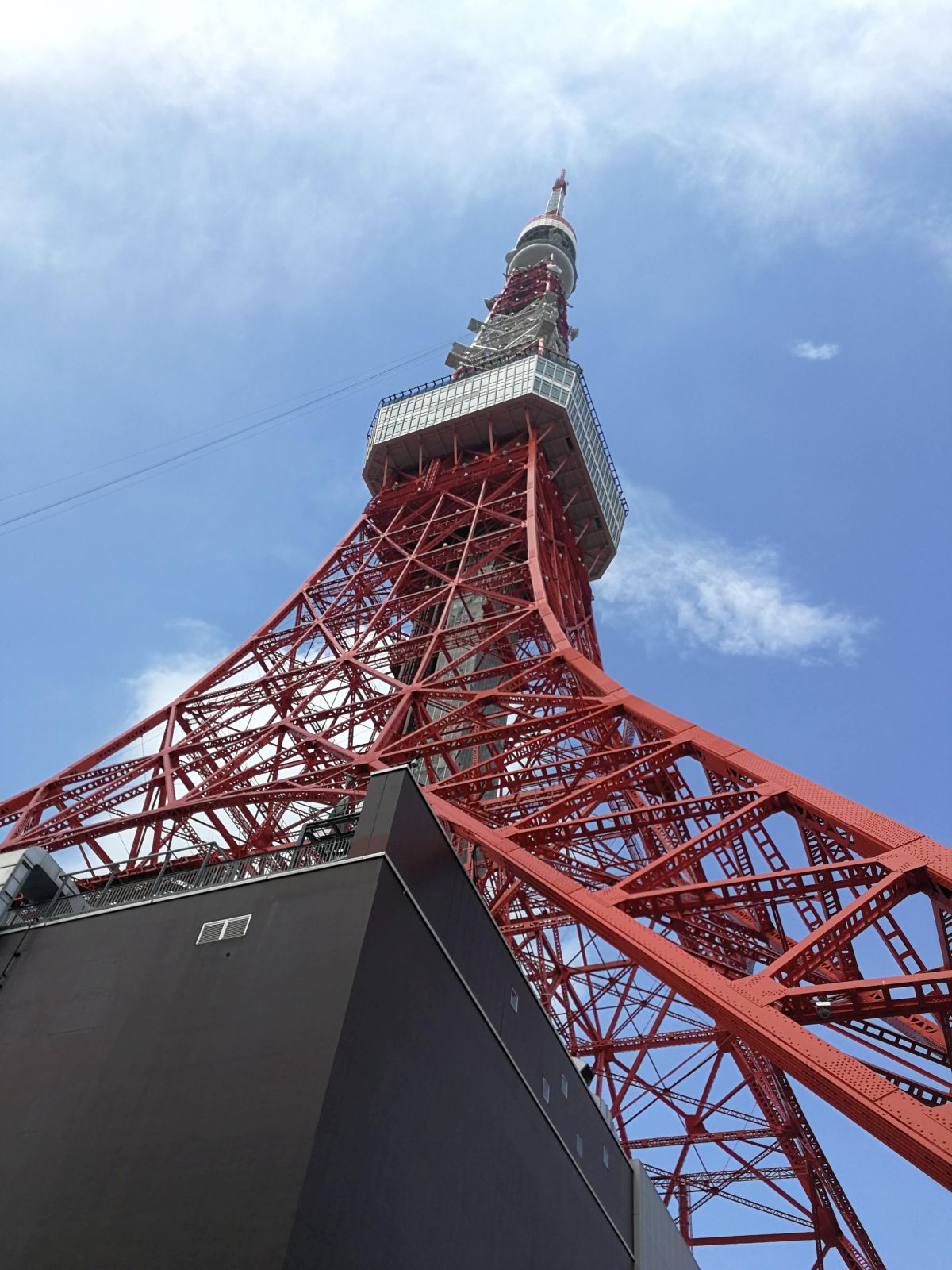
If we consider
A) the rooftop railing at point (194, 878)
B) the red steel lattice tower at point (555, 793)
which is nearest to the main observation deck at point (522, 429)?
the red steel lattice tower at point (555, 793)

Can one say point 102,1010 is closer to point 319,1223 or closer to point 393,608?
point 319,1223

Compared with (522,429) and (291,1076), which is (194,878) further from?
(522,429)

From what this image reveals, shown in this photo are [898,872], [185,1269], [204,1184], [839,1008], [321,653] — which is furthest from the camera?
[321,653]

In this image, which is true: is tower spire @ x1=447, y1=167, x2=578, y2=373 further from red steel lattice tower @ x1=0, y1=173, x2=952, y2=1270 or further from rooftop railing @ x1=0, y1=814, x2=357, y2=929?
rooftop railing @ x1=0, y1=814, x2=357, y2=929

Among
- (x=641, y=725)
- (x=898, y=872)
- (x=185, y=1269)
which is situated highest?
(x=641, y=725)

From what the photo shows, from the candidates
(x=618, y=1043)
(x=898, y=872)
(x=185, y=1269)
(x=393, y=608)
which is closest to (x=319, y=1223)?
(x=185, y=1269)

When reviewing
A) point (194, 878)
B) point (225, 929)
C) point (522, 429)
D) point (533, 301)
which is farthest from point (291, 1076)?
point (533, 301)

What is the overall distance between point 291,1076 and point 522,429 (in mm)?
25264

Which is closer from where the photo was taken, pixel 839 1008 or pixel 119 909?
pixel 839 1008

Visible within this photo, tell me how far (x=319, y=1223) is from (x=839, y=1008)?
522 centimetres

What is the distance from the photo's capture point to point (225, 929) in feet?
38.5

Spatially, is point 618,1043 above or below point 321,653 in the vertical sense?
below

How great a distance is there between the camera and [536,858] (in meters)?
13.4

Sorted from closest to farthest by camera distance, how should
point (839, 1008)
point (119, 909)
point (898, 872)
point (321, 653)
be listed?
1. point (839, 1008)
2. point (898, 872)
3. point (119, 909)
4. point (321, 653)
